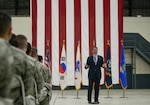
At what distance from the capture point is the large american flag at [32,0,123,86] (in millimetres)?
13680

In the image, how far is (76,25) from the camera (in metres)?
13.8

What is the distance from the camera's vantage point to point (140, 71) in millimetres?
19438

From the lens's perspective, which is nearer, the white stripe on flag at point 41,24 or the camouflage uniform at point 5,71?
the camouflage uniform at point 5,71

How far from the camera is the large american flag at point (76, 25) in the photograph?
13680 mm

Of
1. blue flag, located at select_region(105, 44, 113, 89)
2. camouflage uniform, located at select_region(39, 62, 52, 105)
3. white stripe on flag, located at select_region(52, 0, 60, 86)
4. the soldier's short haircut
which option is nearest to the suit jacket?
blue flag, located at select_region(105, 44, 113, 89)

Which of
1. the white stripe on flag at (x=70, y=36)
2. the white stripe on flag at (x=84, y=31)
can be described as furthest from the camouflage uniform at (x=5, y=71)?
the white stripe on flag at (x=84, y=31)

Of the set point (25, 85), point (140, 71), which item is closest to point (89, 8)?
point (140, 71)

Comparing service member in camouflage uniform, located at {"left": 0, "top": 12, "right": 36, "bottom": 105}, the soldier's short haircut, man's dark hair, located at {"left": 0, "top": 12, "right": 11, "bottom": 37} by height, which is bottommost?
service member in camouflage uniform, located at {"left": 0, "top": 12, "right": 36, "bottom": 105}

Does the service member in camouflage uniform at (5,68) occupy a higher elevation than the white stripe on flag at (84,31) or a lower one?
lower

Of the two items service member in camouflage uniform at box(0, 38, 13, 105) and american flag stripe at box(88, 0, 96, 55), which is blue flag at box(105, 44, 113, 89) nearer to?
american flag stripe at box(88, 0, 96, 55)

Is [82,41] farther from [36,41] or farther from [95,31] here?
[36,41]

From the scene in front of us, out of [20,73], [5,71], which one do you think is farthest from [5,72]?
[20,73]

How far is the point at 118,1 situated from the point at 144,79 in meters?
6.57

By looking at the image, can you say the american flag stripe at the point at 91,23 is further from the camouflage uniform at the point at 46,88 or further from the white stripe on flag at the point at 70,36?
the camouflage uniform at the point at 46,88
